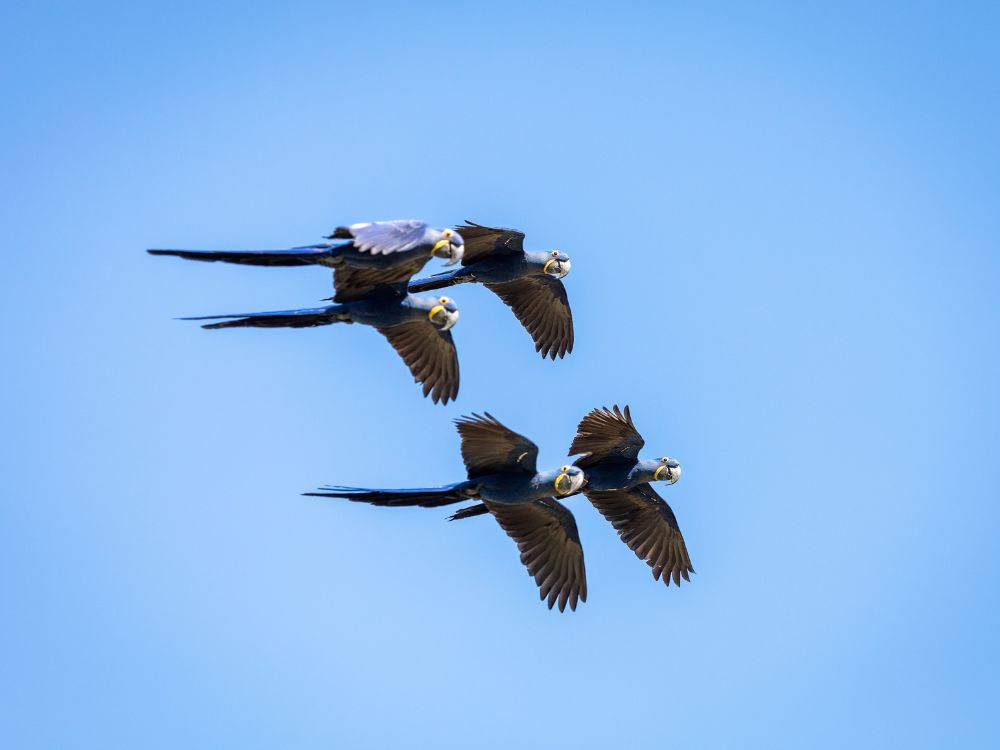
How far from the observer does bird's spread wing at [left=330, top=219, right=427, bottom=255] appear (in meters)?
19.8

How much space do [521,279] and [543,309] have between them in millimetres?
656

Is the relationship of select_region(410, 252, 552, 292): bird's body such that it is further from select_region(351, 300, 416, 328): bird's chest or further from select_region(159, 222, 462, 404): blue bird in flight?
select_region(351, 300, 416, 328): bird's chest

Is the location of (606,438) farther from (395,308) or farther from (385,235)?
(385,235)

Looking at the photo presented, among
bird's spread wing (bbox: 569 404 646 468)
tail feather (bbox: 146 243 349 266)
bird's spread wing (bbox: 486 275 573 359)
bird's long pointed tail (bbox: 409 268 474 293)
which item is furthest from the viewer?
bird's spread wing (bbox: 486 275 573 359)

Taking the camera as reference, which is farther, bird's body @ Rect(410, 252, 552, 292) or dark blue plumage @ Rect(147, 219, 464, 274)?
bird's body @ Rect(410, 252, 552, 292)

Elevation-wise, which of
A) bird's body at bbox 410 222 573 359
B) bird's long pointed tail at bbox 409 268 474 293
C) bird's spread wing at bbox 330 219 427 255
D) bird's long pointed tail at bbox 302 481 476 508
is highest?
bird's body at bbox 410 222 573 359

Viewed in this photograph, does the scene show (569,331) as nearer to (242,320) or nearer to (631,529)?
(631,529)

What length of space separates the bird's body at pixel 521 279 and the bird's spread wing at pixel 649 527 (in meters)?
3.16

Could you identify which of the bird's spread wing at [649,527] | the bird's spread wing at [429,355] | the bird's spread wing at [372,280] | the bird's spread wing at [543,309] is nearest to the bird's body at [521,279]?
the bird's spread wing at [543,309]

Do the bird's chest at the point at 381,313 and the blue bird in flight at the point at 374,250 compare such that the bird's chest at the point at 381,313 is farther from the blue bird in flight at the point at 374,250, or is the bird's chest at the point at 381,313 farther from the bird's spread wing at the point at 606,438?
the bird's spread wing at the point at 606,438

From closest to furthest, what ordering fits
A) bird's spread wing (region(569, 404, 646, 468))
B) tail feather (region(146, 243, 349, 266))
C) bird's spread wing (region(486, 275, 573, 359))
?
1. tail feather (region(146, 243, 349, 266))
2. bird's spread wing (region(569, 404, 646, 468))
3. bird's spread wing (region(486, 275, 573, 359))

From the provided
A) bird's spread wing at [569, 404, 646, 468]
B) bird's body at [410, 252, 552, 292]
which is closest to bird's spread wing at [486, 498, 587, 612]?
bird's spread wing at [569, 404, 646, 468]

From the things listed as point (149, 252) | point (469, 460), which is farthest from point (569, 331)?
point (149, 252)

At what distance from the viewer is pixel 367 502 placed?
20.5 m
